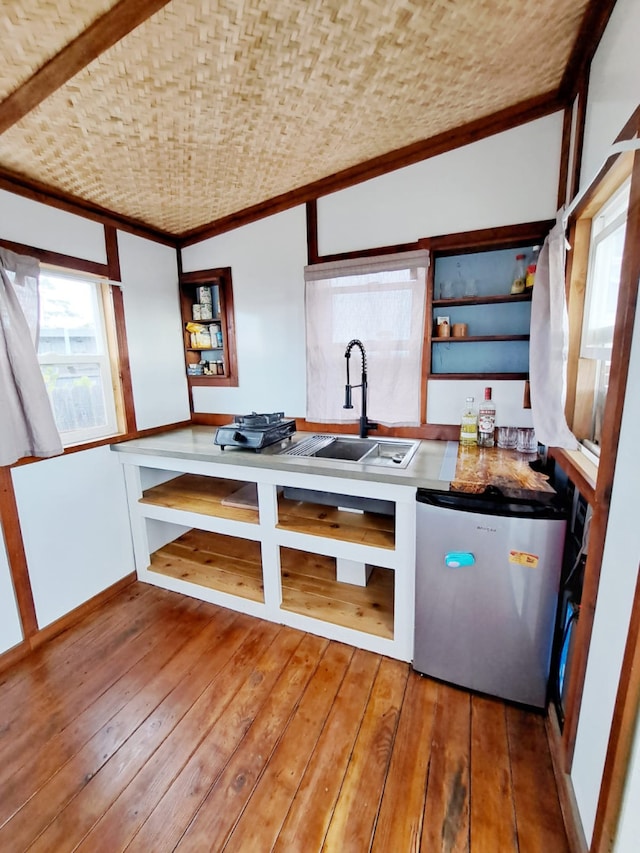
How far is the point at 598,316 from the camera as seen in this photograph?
4.48 feet

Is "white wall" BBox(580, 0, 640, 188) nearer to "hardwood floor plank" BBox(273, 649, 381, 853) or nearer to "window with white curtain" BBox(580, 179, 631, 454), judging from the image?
"window with white curtain" BBox(580, 179, 631, 454)

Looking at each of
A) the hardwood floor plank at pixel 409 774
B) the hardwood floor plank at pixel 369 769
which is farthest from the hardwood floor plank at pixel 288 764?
the hardwood floor plank at pixel 409 774

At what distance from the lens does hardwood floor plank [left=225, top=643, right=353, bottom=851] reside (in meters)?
1.07

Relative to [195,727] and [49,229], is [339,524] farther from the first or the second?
[49,229]

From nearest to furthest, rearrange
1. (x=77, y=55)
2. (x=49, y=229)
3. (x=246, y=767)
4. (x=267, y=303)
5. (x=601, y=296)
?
(x=77, y=55), (x=246, y=767), (x=601, y=296), (x=49, y=229), (x=267, y=303)

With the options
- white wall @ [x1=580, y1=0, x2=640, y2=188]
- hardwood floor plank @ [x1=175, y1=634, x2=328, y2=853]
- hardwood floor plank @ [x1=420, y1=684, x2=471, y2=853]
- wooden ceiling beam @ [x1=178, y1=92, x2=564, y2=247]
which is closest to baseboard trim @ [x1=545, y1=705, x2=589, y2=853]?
hardwood floor plank @ [x1=420, y1=684, x2=471, y2=853]

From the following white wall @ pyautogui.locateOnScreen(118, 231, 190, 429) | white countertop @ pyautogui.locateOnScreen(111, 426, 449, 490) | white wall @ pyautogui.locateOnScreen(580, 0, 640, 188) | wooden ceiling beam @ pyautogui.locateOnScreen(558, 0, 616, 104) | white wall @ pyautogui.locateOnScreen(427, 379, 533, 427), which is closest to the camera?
white wall @ pyautogui.locateOnScreen(580, 0, 640, 188)

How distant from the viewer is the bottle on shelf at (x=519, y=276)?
1.82m

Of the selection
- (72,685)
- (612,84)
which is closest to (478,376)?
(612,84)

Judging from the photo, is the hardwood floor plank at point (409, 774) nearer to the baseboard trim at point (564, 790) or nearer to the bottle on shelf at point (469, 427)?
the baseboard trim at point (564, 790)

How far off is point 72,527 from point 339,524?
1.48m

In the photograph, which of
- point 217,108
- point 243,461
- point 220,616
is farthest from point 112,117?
point 220,616

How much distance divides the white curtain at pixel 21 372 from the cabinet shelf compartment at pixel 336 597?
56.6 inches

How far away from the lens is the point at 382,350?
214 centimetres
